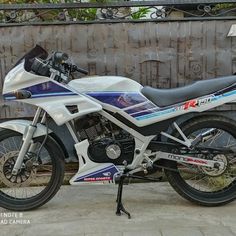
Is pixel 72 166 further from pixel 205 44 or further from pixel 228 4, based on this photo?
A: pixel 228 4

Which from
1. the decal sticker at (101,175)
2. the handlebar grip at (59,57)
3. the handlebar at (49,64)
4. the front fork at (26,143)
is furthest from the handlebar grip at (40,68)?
the decal sticker at (101,175)

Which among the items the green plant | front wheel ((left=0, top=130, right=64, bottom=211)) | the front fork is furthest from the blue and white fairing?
the green plant

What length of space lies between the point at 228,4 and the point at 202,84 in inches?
62.8

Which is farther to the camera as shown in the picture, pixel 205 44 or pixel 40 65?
pixel 205 44

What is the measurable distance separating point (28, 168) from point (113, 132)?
0.86m

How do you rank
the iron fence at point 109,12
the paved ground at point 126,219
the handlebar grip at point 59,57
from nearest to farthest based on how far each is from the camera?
the paved ground at point 126,219
the handlebar grip at point 59,57
the iron fence at point 109,12

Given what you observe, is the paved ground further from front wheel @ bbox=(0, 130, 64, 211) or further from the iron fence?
the iron fence

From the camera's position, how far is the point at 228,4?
5.25m

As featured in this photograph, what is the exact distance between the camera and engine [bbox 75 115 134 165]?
4.20 meters

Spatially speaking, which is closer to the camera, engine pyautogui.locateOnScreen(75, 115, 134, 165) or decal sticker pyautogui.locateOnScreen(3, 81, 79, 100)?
decal sticker pyautogui.locateOnScreen(3, 81, 79, 100)

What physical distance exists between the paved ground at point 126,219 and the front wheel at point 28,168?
13cm

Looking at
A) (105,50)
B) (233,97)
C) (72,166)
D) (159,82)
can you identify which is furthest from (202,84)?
(72,166)

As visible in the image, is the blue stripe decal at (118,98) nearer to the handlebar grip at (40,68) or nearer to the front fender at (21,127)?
the handlebar grip at (40,68)

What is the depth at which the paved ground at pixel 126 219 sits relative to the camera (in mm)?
3805
